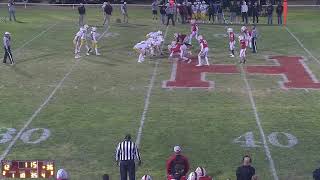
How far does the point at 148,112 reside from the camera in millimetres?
17406

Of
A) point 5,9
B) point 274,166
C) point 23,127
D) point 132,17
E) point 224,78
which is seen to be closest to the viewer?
point 274,166

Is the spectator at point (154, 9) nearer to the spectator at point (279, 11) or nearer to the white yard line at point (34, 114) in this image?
the spectator at point (279, 11)

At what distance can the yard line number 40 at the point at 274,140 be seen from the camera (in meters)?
14.8

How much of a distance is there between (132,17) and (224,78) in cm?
1649

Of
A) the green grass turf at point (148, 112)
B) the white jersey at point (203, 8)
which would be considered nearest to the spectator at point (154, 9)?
the white jersey at point (203, 8)

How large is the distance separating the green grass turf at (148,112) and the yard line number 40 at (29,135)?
0.80 ft

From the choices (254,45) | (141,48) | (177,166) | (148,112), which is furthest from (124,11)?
(177,166)

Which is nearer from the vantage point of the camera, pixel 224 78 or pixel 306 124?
pixel 306 124

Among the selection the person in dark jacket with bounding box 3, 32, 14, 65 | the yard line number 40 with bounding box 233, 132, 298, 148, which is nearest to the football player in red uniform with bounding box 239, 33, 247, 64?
the yard line number 40 with bounding box 233, 132, 298, 148

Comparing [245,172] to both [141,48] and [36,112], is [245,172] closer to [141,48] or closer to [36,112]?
[36,112]

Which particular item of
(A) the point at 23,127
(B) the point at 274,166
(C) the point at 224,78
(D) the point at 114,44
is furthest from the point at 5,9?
(B) the point at 274,166

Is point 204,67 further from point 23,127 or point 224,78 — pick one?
point 23,127

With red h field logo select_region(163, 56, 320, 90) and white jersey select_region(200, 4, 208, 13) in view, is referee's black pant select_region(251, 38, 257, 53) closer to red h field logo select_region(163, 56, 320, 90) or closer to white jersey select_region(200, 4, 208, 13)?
red h field logo select_region(163, 56, 320, 90)

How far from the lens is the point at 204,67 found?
23266mm
